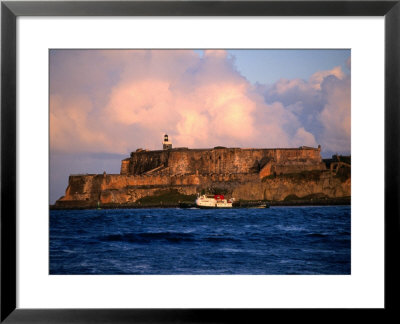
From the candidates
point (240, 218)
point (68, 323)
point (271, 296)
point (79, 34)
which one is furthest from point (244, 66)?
point (240, 218)

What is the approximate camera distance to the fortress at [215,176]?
32.4 feet

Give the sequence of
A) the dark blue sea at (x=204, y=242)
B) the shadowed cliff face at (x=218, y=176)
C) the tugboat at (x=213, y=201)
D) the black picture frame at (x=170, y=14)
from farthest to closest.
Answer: the tugboat at (x=213, y=201) < the shadowed cliff face at (x=218, y=176) < the dark blue sea at (x=204, y=242) < the black picture frame at (x=170, y=14)

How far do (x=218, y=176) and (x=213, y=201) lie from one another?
1.60 m

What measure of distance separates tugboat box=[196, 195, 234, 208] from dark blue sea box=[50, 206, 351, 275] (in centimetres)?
27

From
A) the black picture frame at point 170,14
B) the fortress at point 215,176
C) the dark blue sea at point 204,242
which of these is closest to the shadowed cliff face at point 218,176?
the fortress at point 215,176

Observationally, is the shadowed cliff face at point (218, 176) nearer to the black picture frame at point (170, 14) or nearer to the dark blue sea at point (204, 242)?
the dark blue sea at point (204, 242)

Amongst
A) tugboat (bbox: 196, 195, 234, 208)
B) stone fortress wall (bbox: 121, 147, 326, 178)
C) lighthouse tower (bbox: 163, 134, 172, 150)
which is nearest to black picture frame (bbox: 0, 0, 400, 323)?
lighthouse tower (bbox: 163, 134, 172, 150)

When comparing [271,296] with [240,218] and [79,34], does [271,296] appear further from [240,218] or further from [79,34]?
[240,218]

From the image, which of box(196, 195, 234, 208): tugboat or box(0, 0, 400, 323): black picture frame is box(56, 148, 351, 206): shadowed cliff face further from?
box(0, 0, 400, 323): black picture frame

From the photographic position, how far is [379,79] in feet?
9.55

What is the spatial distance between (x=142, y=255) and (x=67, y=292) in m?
3.40

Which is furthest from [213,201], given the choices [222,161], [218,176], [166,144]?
[166,144]

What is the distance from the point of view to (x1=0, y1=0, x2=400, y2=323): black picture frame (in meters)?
2.70

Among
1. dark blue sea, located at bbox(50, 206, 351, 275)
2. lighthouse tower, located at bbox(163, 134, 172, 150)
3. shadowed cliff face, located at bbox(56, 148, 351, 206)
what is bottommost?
dark blue sea, located at bbox(50, 206, 351, 275)
